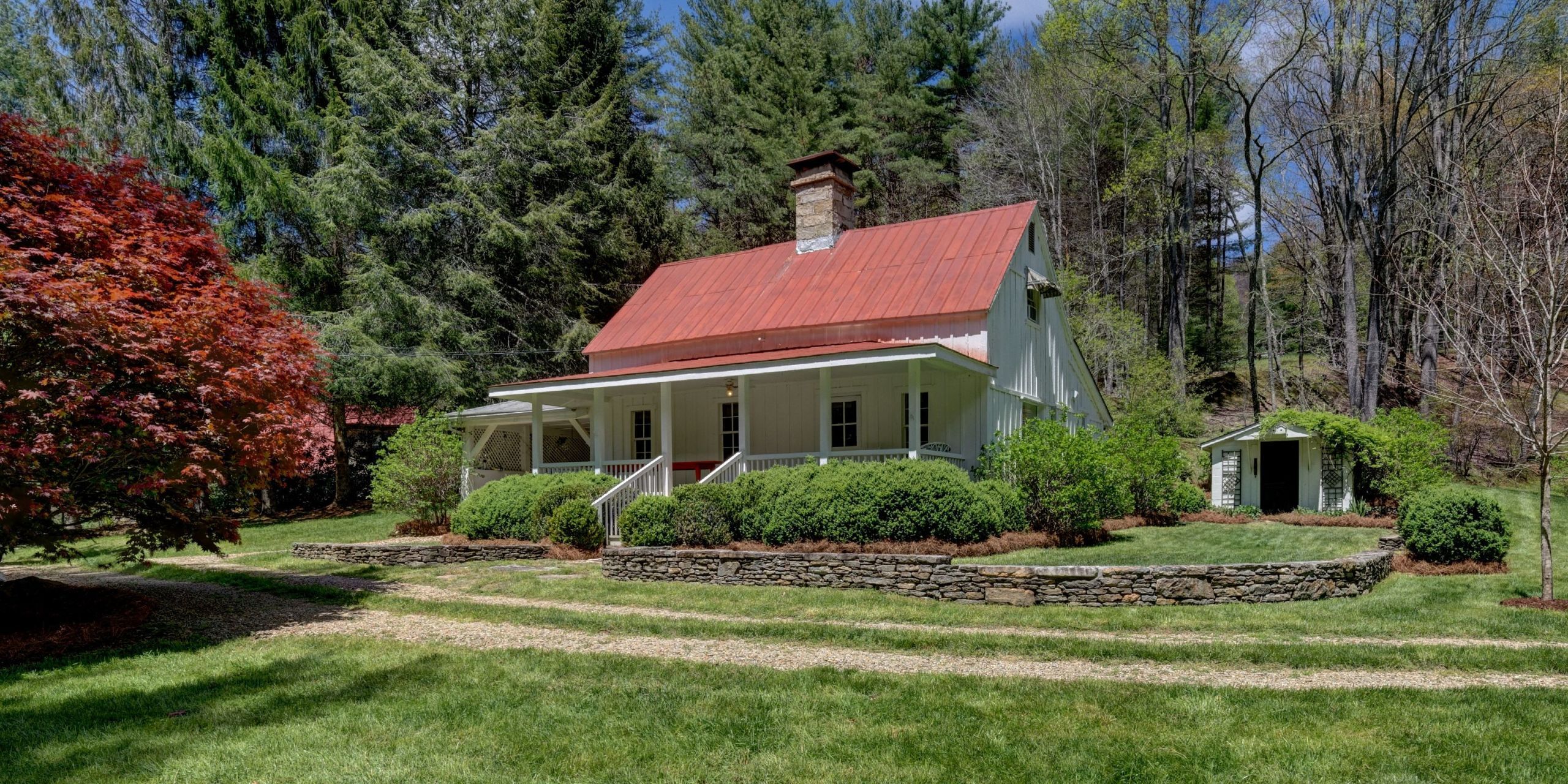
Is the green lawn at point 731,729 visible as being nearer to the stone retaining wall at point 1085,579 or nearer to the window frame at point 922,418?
the stone retaining wall at point 1085,579

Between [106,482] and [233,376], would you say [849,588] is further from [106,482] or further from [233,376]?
[106,482]

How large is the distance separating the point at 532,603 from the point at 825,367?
5.81 meters

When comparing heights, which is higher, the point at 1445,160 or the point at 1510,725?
the point at 1445,160

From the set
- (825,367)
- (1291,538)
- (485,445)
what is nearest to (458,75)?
(485,445)

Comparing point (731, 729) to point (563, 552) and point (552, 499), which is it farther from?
point (552, 499)

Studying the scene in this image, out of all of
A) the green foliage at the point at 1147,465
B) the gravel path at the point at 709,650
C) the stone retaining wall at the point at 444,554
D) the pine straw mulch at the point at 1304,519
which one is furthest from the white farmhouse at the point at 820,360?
the gravel path at the point at 709,650

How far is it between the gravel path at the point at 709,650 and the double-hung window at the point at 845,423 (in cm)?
766

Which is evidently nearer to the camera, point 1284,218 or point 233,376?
point 233,376

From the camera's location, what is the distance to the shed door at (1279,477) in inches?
755

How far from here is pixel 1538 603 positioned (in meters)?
8.79

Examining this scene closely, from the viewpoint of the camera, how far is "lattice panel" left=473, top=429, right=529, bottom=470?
789 inches

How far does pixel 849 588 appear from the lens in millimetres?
10289

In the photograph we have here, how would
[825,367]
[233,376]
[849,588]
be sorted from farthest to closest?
1. [825,367]
2. [849,588]
3. [233,376]

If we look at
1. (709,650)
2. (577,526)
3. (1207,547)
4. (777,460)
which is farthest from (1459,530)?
(577,526)
